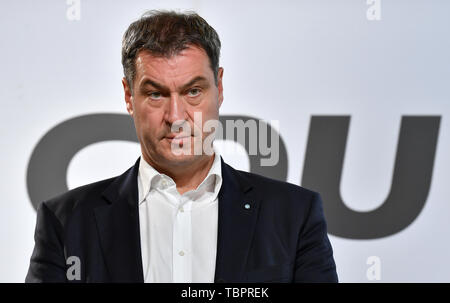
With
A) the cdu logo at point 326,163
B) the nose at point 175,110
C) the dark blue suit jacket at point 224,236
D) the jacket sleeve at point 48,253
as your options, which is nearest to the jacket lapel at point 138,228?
the dark blue suit jacket at point 224,236

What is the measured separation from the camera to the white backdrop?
3049mm

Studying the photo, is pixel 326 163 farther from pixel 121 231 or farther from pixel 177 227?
pixel 121 231

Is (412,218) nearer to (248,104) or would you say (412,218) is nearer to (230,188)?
(248,104)

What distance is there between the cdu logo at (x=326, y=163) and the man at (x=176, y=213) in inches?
47.6

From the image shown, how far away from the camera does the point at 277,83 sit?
3.06 metres

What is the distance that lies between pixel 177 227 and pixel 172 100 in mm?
390

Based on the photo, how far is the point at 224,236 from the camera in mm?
1715

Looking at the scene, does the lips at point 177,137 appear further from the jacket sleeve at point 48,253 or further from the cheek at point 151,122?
the jacket sleeve at point 48,253

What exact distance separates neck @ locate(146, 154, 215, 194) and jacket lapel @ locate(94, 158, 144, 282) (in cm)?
12

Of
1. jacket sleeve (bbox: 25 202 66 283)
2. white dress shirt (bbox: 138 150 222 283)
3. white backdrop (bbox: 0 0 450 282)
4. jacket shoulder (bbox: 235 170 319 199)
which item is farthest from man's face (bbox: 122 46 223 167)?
white backdrop (bbox: 0 0 450 282)

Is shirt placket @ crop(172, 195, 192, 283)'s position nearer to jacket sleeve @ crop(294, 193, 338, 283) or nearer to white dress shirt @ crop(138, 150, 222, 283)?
white dress shirt @ crop(138, 150, 222, 283)

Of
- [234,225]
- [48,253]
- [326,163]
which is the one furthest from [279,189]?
[326,163]

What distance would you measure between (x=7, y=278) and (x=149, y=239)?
161 cm
